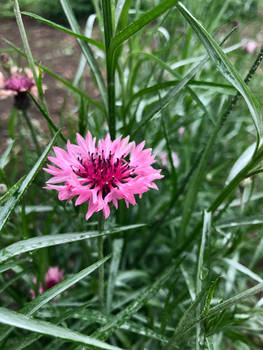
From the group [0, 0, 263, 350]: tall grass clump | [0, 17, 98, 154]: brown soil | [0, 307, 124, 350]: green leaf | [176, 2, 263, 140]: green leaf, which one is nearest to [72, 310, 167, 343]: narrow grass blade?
[0, 0, 263, 350]: tall grass clump

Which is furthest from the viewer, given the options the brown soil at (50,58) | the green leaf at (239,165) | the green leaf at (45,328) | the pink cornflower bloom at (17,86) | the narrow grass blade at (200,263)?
the brown soil at (50,58)

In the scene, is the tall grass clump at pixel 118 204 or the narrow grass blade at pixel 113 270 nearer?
the tall grass clump at pixel 118 204

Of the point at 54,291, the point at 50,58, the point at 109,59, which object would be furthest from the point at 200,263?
the point at 50,58

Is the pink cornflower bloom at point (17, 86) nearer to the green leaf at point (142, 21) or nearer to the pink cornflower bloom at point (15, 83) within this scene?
the pink cornflower bloom at point (15, 83)

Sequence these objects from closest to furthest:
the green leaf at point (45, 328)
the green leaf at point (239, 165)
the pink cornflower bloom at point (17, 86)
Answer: the green leaf at point (45, 328)
the green leaf at point (239, 165)
the pink cornflower bloom at point (17, 86)

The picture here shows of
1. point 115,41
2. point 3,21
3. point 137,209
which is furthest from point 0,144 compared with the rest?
point 3,21

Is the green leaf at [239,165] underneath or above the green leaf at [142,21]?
underneath

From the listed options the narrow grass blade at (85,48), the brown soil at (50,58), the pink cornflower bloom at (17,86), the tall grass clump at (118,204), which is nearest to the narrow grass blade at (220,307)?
the tall grass clump at (118,204)
